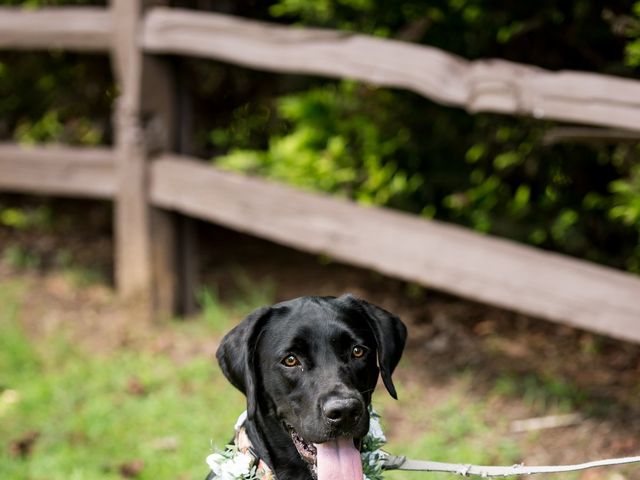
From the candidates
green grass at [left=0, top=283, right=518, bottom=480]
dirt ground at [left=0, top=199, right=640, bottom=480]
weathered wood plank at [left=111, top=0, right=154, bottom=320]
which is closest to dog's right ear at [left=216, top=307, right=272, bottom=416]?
green grass at [left=0, top=283, right=518, bottom=480]

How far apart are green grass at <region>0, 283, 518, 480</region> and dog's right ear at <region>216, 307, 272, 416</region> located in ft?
4.75

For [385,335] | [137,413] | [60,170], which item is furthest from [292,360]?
[60,170]

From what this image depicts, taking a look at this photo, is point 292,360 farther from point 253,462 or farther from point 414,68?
point 414,68

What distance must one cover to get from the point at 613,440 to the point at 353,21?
299 centimetres

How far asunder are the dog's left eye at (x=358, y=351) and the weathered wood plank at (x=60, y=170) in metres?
3.91

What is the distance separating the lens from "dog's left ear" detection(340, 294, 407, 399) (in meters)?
3.34

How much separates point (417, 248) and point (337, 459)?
234 cm

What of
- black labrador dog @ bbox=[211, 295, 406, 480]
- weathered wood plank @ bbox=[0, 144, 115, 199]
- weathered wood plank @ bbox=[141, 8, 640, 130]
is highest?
weathered wood plank @ bbox=[141, 8, 640, 130]

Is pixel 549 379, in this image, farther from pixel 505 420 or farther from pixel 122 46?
pixel 122 46

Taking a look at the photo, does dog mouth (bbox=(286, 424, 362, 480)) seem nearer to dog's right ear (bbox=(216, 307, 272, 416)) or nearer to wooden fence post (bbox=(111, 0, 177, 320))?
dog's right ear (bbox=(216, 307, 272, 416))

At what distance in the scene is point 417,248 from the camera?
17.5ft

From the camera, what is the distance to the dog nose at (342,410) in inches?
119

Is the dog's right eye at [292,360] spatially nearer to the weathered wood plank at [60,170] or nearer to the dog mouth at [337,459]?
the dog mouth at [337,459]

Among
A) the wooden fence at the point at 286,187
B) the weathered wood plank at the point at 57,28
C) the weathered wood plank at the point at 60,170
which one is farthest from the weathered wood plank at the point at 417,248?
the weathered wood plank at the point at 57,28
